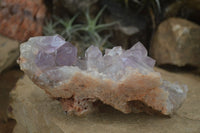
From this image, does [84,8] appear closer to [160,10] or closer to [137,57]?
[160,10]

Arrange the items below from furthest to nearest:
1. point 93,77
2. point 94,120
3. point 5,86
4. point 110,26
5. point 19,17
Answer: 1. point 110,26
2. point 19,17
3. point 5,86
4. point 94,120
5. point 93,77

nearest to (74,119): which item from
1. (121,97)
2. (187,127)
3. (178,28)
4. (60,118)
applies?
(60,118)

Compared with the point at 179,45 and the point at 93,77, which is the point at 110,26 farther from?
the point at 93,77

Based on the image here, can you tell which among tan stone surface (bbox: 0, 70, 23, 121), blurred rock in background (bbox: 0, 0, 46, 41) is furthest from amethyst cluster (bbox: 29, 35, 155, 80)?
→ blurred rock in background (bbox: 0, 0, 46, 41)

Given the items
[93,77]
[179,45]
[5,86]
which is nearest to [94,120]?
[93,77]

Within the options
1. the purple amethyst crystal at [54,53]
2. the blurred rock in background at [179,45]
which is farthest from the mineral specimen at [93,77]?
the blurred rock in background at [179,45]

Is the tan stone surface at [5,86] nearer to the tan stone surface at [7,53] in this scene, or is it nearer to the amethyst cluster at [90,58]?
the tan stone surface at [7,53]

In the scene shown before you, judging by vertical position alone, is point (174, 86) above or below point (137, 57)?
below
